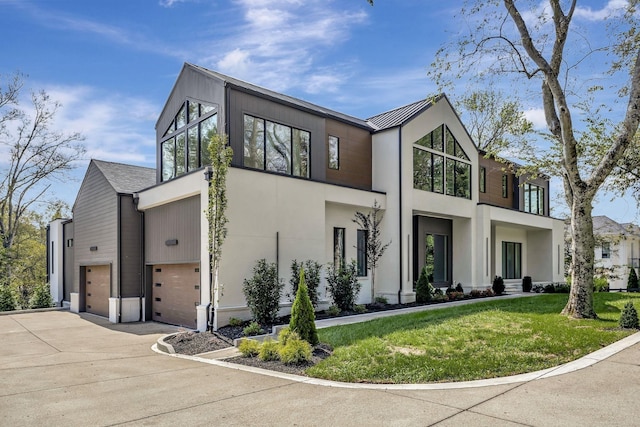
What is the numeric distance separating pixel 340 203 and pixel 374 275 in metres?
3.05

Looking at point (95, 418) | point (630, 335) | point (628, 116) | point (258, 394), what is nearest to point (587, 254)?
point (630, 335)

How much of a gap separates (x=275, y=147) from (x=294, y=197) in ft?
5.69

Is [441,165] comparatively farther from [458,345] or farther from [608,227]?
[608,227]

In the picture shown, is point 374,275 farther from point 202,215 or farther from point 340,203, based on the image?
point 202,215

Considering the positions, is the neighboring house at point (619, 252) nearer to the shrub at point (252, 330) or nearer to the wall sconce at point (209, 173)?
the shrub at point (252, 330)

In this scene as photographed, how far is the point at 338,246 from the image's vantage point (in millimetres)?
15805

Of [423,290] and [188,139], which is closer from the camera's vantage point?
[188,139]

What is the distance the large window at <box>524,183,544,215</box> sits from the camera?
84.6 ft

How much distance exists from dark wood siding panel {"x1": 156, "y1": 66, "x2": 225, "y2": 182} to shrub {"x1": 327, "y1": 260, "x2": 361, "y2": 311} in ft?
18.5

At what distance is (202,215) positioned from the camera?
1234cm

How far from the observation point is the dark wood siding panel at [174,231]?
1327 centimetres

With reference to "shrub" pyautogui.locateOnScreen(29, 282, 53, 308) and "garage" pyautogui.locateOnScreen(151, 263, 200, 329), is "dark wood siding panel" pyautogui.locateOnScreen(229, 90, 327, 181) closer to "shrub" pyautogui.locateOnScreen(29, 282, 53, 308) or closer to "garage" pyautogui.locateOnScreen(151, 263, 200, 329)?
"garage" pyautogui.locateOnScreen(151, 263, 200, 329)

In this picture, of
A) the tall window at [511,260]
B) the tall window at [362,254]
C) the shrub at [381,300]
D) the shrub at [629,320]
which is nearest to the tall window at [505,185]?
the tall window at [511,260]

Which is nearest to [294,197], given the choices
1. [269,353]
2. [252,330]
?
[252,330]
